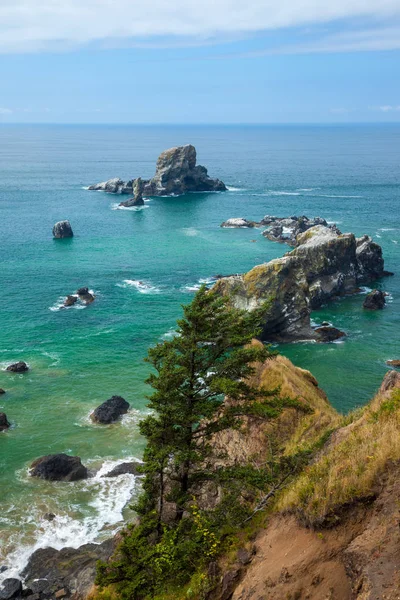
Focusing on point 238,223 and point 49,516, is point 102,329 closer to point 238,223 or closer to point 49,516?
point 49,516

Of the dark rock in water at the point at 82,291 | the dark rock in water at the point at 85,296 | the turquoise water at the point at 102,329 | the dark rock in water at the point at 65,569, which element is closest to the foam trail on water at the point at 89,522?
the turquoise water at the point at 102,329

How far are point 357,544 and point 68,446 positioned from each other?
38.6 meters

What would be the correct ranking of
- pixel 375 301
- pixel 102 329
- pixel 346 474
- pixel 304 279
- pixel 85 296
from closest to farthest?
1. pixel 346 474
2. pixel 102 329
3. pixel 304 279
4. pixel 375 301
5. pixel 85 296

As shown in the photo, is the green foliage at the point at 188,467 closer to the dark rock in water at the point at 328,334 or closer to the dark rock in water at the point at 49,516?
the dark rock in water at the point at 49,516

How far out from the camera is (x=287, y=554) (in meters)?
19.5

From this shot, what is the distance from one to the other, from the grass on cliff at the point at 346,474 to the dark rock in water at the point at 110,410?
34.3 metres

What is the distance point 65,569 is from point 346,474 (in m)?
25.1

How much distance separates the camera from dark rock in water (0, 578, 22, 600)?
3384 centimetres

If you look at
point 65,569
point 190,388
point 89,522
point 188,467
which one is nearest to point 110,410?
point 89,522

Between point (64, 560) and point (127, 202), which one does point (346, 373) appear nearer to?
point (64, 560)

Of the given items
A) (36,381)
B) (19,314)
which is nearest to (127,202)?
(19,314)

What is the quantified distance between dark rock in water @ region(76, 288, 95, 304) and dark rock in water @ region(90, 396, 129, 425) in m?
34.3

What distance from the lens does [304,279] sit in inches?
3196

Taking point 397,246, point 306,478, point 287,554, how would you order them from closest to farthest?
point 287,554
point 306,478
point 397,246
